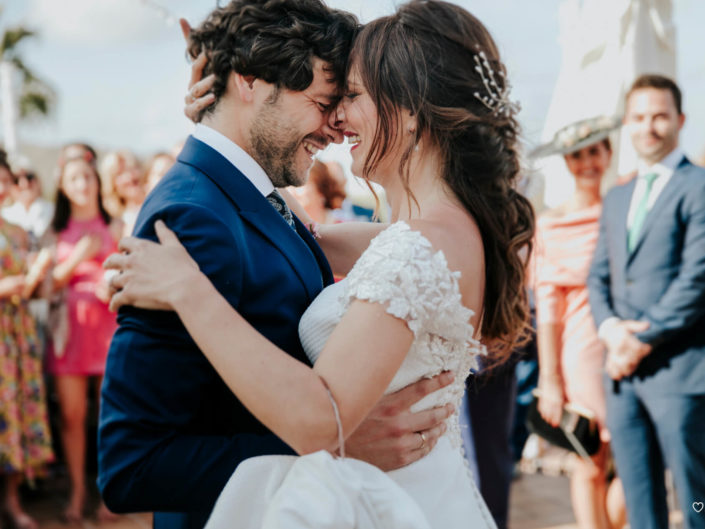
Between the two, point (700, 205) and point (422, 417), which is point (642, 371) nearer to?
point (700, 205)

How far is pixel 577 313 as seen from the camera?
13.4ft

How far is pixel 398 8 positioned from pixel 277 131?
51 cm

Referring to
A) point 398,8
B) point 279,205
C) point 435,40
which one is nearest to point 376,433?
point 279,205

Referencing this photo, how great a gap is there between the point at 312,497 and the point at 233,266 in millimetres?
534

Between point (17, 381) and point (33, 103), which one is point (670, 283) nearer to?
point (17, 381)

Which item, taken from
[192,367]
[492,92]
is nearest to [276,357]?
[192,367]

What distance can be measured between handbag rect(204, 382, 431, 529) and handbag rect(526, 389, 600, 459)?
2.71 metres

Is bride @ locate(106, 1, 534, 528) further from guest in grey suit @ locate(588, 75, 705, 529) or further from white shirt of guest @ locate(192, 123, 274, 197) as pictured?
guest in grey suit @ locate(588, 75, 705, 529)

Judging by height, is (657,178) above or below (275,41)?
below

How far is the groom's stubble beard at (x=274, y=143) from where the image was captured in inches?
75.2

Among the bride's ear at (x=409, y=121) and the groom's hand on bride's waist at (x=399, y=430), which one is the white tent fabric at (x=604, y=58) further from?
the groom's hand on bride's waist at (x=399, y=430)

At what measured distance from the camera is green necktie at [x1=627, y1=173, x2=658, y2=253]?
138 inches

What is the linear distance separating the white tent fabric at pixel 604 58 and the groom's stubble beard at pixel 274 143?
339 cm

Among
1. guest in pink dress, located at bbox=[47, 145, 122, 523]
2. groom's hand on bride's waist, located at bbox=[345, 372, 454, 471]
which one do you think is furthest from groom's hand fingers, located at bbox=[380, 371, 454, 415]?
guest in pink dress, located at bbox=[47, 145, 122, 523]
